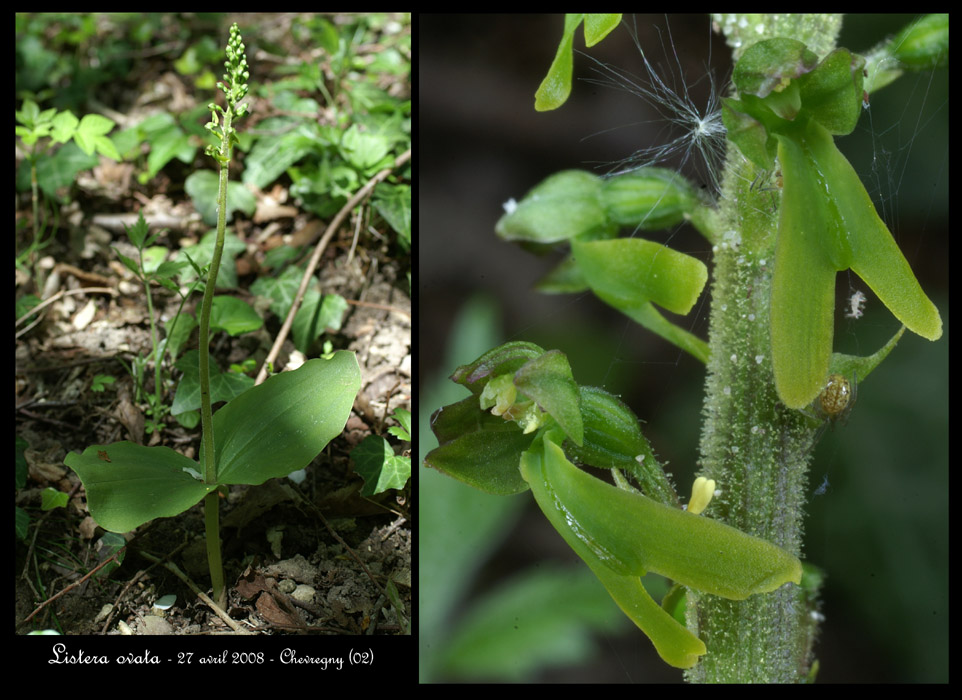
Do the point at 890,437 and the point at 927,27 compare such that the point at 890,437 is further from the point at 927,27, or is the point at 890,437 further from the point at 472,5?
the point at 472,5

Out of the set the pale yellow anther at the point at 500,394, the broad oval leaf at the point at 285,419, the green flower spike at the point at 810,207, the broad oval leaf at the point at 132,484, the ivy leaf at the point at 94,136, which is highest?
the ivy leaf at the point at 94,136

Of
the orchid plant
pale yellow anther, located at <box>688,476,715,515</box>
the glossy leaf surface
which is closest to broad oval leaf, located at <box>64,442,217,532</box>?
the glossy leaf surface

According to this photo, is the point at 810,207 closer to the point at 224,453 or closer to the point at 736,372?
the point at 736,372

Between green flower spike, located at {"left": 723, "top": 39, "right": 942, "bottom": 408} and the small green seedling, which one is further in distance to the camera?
the small green seedling

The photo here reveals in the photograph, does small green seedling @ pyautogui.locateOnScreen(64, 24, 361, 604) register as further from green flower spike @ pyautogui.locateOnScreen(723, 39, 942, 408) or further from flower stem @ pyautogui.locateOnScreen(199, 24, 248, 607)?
green flower spike @ pyautogui.locateOnScreen(723, 39, 942, 408)

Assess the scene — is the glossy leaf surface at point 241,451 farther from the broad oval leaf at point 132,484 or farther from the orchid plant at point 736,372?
the orchid plant at point 736,372

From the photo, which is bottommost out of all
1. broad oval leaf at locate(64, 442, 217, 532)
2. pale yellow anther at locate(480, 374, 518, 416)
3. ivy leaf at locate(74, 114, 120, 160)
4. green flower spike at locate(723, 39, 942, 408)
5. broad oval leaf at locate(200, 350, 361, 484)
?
broad oval leaf at locate(64, 442, 217, 532)

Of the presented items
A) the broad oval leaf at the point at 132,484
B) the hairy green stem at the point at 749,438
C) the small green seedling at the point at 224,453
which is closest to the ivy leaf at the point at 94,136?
the small green seedling at the point at 224,453
